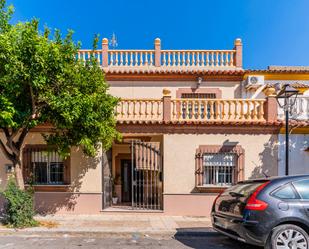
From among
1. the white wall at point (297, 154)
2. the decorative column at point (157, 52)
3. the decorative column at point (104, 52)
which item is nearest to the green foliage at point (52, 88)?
the decorative column at point (104, 52)

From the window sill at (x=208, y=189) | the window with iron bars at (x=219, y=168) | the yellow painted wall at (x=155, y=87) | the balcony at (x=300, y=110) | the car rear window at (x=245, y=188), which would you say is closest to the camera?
the car rear window at (x=245, y=188)

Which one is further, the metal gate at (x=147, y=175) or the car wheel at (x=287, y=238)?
the metal gate at (x=147, y=175)

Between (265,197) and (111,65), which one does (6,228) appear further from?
(111,65)

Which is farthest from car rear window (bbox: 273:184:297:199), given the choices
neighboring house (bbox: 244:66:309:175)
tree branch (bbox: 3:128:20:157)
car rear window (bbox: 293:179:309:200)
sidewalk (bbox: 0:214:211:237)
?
tree branch (bbox: 3:128:20:157)

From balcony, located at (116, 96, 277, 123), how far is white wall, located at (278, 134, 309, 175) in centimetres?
119

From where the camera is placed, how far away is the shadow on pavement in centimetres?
695

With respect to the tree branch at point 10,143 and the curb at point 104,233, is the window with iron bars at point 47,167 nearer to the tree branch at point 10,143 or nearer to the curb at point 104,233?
the tree branch at point 10,143

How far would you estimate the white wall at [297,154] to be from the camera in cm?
1059

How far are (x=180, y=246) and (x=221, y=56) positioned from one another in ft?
30.7

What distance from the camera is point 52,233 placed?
8.00m

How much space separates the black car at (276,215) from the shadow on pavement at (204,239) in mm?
1198

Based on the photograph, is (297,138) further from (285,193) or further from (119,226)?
(119,226)

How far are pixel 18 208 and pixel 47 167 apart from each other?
2516mm

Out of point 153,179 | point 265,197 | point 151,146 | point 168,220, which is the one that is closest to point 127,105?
point 151,146
